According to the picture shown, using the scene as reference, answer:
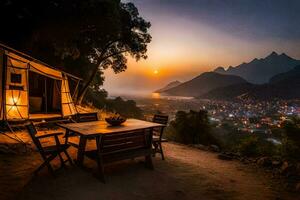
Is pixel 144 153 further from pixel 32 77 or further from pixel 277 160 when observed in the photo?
pixel 32 77

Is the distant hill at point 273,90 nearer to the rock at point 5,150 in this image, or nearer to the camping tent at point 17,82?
the camping tent at point 17,82

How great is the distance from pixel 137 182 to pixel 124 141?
2.99 feet

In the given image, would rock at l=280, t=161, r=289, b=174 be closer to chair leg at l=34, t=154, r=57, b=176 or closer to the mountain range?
chair leg at l=34, t=154, r=57, b=176

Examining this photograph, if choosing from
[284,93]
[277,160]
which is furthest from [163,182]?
[284,93]

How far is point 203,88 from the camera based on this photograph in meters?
144

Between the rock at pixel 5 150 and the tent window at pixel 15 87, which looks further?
the tent window at pixel 15 87

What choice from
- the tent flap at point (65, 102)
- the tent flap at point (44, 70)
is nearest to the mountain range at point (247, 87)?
the tent flap at point (65, 102)

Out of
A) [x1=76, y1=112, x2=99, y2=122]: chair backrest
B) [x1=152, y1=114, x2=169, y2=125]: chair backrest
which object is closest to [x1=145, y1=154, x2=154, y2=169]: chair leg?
[x1=152, y1=114, x2=169, y2=125]: chair backrest

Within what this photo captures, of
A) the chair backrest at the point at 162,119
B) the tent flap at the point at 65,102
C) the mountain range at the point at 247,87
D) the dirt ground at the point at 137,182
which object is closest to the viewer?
the dirt ground at the point at 137,182

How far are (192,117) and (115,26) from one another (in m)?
8.22

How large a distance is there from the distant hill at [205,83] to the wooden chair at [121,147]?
406 feet

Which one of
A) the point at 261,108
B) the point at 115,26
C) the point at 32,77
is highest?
the point at 115,26

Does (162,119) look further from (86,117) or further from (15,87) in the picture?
(15,87)

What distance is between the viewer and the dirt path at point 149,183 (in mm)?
4121
